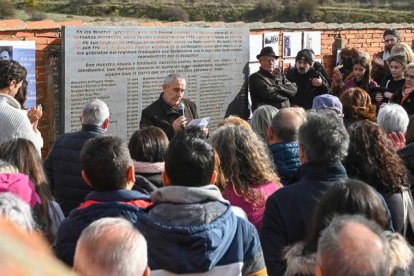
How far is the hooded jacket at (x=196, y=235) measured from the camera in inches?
93.8

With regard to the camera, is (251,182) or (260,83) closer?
(251,182)

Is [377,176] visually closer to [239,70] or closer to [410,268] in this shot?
Result: [410,268]

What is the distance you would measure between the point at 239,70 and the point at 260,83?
915 millimetres

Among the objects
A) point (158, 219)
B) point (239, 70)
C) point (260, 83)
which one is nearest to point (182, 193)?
point (158, 219)

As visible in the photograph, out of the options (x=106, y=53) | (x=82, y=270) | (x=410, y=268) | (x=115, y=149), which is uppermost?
(x=106, y=53)

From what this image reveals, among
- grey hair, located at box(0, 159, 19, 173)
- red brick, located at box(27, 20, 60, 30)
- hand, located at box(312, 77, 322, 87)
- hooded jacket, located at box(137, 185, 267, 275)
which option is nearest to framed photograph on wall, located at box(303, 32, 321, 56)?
hand, located at box(312, 77, 322, 87)

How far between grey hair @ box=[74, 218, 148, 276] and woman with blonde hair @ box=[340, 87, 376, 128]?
3804 millimetres

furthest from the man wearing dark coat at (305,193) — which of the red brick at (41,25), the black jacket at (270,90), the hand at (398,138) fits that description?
the black jacket at (270,90)

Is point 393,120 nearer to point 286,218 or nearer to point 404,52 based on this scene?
point 286,218

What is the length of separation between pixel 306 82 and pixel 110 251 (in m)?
7.16

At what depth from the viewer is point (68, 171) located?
13.8ft

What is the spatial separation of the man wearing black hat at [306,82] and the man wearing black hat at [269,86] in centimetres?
51

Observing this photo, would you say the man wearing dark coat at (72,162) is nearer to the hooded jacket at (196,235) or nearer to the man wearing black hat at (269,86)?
the hooded jacket at (196,235)

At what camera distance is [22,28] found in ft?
20.2
